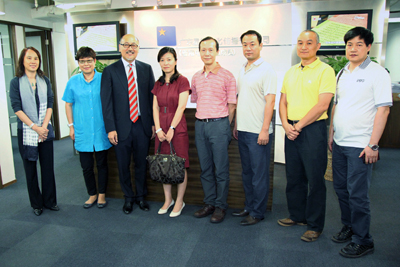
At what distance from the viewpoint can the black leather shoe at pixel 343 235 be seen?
2455mm

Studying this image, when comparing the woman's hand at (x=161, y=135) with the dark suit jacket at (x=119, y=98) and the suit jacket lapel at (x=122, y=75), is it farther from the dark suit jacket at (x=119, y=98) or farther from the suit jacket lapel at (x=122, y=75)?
the suit jacket lapel at (x=122, y=75)

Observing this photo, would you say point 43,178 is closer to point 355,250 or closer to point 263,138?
point 263,138

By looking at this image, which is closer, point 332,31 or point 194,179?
point 194,179

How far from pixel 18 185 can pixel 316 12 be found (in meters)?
4.97

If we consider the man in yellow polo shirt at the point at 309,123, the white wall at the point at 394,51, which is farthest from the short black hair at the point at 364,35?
the white wall at the point at 394,51

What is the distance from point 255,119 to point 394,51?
715 centimetres

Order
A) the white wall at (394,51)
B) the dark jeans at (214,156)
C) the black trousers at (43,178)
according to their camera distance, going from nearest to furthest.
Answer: the dark jeans at (214,156) < the black trousers at (43,178) < the white wall at (394,51)

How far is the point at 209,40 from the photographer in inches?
103

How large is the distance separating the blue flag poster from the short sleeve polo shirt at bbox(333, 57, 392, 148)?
3513 mm

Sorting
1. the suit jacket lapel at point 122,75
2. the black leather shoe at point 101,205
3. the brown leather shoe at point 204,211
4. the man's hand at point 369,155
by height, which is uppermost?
the suit jacket lapel at point 122,75

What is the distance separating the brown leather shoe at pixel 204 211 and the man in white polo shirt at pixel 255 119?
36cm

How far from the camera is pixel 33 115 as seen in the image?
2.94 metres

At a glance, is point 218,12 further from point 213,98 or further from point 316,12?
point 213,98

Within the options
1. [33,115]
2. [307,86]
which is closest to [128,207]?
[33,115]
